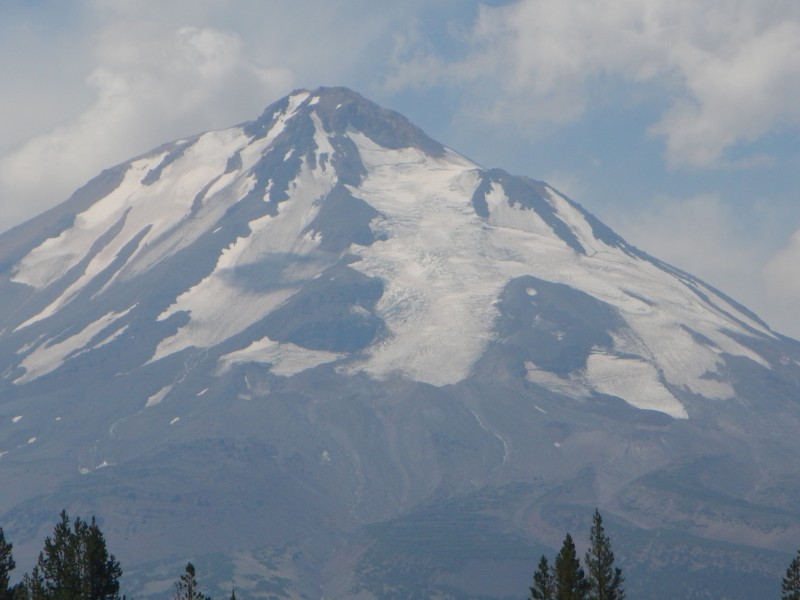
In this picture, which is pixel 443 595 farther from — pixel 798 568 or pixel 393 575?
pixel 798 568

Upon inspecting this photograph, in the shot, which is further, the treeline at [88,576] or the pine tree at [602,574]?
the pine tree at [602,574]

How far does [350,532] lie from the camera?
195125 millimetres

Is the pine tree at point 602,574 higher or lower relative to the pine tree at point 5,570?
higher

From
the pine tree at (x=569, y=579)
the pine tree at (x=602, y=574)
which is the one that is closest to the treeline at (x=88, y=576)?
the pine tree at (x=569, y=579)

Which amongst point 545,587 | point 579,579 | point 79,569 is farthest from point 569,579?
point 79,569

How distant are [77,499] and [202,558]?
20963 millimetres

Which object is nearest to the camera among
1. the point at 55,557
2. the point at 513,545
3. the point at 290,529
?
the point at 55,557

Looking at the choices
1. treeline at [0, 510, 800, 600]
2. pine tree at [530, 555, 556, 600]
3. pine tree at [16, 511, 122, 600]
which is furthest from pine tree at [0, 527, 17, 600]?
pine tree at [530, 555, 556, 600]

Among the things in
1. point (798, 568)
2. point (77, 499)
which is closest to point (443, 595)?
point (77, 499)

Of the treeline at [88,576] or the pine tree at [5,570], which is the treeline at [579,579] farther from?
the pine tree at [5,570]

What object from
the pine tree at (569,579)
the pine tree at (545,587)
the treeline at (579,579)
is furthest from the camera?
the pine tree at (545,587)

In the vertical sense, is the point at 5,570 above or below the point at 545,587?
below

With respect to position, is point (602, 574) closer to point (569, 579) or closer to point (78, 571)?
point (569, 579)

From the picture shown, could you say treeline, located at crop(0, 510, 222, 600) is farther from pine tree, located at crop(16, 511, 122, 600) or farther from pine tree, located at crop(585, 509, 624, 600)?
pine tree, located at crop(585, 509, 624, 600)
